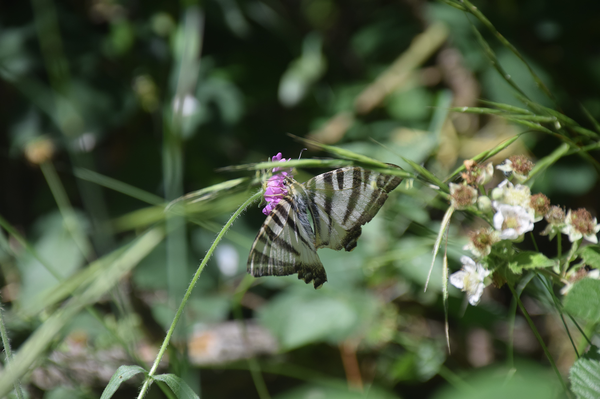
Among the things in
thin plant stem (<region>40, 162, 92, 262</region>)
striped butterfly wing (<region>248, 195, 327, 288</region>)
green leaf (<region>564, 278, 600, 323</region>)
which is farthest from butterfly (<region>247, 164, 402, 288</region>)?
thin plant stem (<region>40, 162, 92, 262</region>)

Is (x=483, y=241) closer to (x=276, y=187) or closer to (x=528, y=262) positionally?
(x=528, y=262)

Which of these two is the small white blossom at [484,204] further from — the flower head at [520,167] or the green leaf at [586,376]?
the green leaf at [586,376]

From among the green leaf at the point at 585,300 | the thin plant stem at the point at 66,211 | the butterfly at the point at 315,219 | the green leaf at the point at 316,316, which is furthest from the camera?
the thin plant stem at the point at 66,211

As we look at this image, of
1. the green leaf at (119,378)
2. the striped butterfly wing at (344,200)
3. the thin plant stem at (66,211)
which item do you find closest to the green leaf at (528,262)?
the striped butterfly wing at (344,200)

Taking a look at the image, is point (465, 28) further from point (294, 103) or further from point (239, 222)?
point (239, 222)

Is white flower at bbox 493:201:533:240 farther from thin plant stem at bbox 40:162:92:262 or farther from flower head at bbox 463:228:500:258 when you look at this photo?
thin plant stem at bbox 40:162:92:262

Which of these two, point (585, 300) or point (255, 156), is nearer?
point (585, 300)

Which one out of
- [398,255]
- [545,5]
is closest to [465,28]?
[545,5]

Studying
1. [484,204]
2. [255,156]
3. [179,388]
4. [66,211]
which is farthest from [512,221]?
[66,211]
